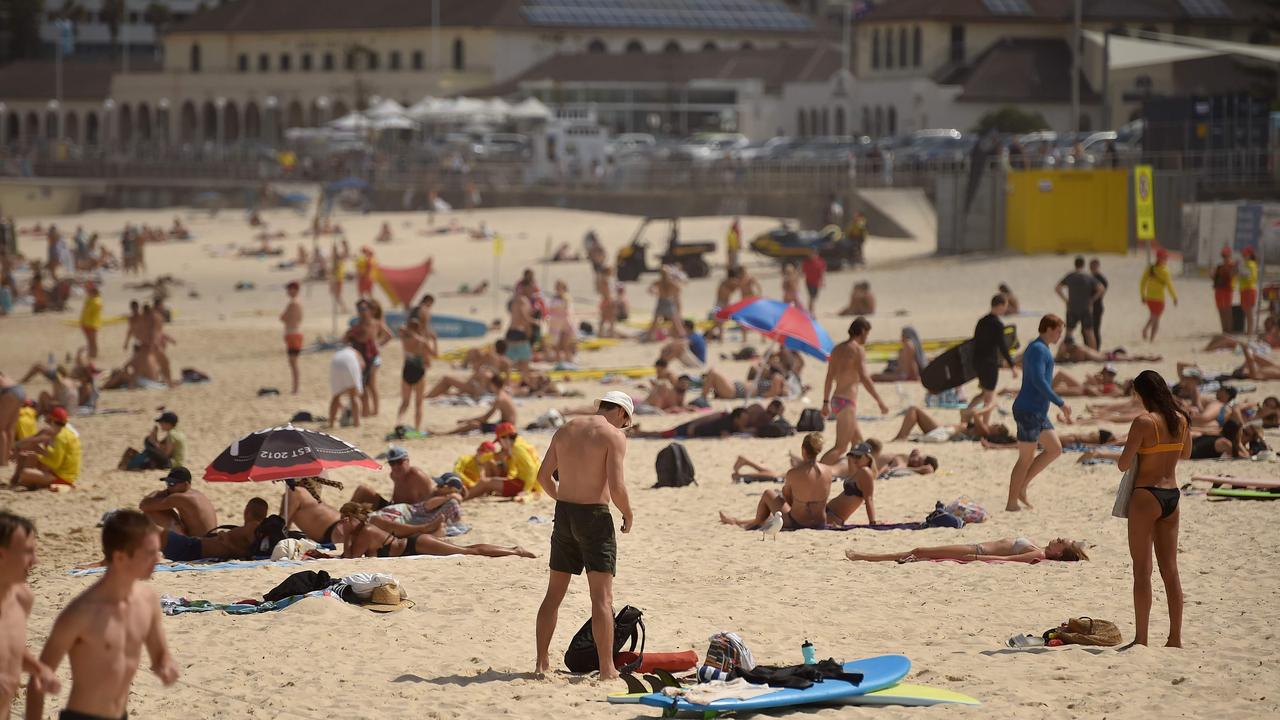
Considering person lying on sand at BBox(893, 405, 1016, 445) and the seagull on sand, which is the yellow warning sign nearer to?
person lying on sand at BBox(893, 405, 1016, 445)

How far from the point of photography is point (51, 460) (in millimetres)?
12844

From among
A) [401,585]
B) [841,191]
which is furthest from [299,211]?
[401,585]

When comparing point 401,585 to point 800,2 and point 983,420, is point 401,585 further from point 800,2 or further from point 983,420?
point 800,2

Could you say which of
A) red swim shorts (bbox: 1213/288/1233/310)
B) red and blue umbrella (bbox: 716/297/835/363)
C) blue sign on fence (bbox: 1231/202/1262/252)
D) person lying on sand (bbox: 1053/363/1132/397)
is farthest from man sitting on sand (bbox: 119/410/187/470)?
blue sign on fence (bbox: 1231/202/1262/252)

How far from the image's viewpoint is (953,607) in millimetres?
8664

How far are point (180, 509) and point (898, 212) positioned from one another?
99.4ft

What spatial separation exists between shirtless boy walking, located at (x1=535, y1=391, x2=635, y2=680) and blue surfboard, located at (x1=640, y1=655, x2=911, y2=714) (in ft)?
1.73

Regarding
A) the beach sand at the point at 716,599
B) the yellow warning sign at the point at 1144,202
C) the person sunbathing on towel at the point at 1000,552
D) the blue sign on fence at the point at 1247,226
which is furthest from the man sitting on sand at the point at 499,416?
the blue sign on fence at the point at 1247,226

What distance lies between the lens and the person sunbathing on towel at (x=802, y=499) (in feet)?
35.1

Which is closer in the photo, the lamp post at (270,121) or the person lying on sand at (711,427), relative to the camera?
the person lying on sand at (711,427)

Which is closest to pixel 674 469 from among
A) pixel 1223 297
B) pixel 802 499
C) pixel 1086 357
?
pixel 802 499

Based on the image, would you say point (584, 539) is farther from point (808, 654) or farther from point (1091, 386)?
point (1091, 386)

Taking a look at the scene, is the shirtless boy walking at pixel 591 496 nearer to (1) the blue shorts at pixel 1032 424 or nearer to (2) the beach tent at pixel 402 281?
(1) the blue shorts at pixel 1032 424

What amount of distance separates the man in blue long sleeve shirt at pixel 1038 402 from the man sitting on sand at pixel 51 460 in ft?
22.8
